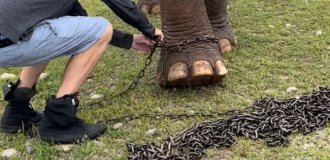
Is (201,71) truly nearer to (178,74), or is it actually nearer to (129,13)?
(178,74)

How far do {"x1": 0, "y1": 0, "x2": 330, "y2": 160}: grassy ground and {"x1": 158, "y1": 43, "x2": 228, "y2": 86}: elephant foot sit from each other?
0.08m

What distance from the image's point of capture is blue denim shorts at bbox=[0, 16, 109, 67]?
2449 mm

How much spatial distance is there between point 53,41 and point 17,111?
1.52 feet

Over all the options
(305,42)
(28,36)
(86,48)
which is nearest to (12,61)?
(28,36)

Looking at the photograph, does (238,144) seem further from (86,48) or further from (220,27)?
(220,27)

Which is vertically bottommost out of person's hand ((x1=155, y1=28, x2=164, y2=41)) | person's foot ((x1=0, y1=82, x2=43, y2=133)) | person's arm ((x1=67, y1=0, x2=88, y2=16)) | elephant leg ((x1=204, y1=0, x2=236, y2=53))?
elephant leg ((x1=204, y1=0, x2=236, y2=53))

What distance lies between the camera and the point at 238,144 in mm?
2479

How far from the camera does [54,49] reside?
8.19 feet

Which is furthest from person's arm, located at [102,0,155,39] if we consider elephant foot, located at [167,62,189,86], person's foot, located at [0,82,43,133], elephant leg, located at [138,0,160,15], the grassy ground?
elephant leg, located at [138,0,160,15]

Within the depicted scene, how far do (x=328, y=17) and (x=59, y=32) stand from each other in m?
2.17

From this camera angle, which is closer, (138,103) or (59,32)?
(59,32)

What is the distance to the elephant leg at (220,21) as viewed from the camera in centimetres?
358

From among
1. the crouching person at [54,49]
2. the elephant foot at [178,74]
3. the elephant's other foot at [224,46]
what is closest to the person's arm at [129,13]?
the crouching person at [54,49]

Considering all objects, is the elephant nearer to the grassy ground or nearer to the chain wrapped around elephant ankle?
the chain wrapped around elephant ankle
